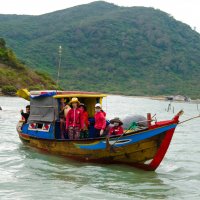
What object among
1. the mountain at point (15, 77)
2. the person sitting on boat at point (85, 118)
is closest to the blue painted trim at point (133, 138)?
the person sitting on boat at point (85, 118)

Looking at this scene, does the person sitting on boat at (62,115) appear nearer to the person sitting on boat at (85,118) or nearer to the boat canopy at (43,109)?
the boat canopy at (43,109)

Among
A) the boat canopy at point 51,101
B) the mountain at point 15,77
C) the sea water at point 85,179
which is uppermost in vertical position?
the mountain at point 15,77

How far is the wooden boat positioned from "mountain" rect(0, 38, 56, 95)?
52114mm

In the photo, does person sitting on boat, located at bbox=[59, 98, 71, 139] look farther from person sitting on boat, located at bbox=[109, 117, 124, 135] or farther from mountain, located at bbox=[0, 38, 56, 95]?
mountain, located at bbox=[0, 38, 56, 95]

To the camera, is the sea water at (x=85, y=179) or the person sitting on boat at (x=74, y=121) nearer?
the sea water at (x=85, y=179)

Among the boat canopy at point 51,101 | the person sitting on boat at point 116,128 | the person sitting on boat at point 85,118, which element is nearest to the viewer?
the person sitting on boat at point 116,128

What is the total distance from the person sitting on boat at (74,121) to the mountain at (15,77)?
5383 centimetres

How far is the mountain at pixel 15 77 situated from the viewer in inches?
2664

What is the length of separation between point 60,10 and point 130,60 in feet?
200

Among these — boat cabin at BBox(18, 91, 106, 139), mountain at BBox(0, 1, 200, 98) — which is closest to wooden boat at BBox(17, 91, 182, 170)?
boat cabin at BBox(18, 91, 106, 139)

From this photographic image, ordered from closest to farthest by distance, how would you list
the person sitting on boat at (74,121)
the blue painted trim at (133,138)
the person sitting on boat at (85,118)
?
the blue painted trim at (133,138)
the person sitting on boat at (74,121)
the person sitting on boat at (85,118)

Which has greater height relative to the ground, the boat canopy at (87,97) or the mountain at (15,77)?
the mountain at (15,77)

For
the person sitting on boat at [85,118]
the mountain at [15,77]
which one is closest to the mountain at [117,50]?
the mountain at [15,77]

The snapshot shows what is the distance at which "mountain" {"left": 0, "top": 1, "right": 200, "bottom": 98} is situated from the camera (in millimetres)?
133125
